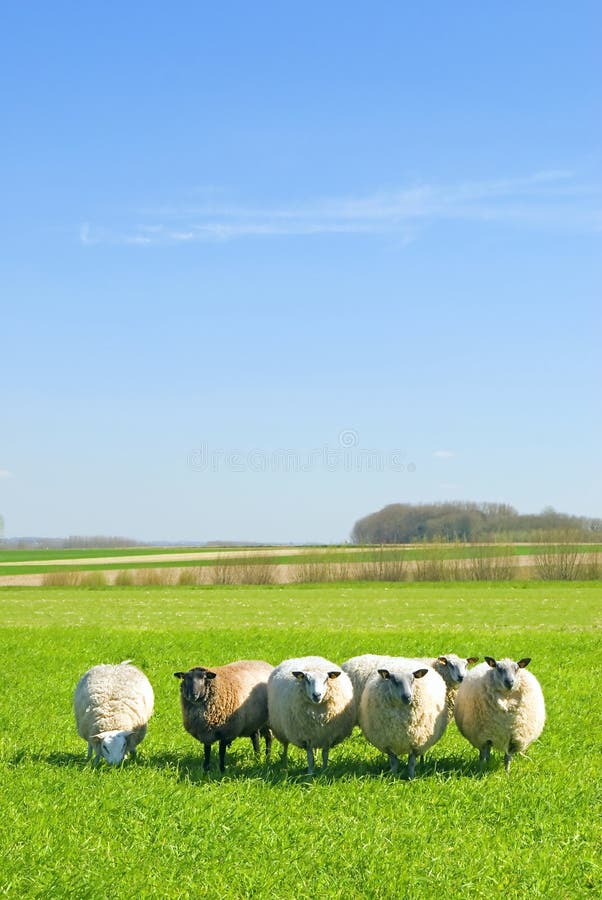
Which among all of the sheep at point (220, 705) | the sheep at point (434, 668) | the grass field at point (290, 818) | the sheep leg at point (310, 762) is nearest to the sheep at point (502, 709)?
the grass field at point (290, 818)

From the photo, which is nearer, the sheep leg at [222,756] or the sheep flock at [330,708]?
the sheep flock at [330,708]

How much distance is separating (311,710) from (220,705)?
135 cm

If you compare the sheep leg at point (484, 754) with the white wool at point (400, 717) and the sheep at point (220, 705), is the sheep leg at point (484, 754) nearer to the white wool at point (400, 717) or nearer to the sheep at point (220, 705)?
the white wool at point (400, 717)

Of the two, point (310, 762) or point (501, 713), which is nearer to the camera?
point (310, 762)

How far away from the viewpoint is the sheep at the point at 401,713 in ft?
38.0

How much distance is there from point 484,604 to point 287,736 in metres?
34.8

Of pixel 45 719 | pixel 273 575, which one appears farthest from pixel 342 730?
pixel 273 575

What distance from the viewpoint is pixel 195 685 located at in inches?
476

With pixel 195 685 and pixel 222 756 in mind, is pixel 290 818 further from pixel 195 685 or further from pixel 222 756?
pixel 195 685

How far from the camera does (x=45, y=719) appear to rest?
17031 mm

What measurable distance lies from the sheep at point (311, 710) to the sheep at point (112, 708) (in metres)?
2.03

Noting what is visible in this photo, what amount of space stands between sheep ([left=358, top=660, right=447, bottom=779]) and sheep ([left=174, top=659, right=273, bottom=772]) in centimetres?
167

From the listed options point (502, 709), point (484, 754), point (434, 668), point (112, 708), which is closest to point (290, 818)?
point (502, 709)

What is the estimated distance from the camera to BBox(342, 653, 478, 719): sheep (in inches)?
517
